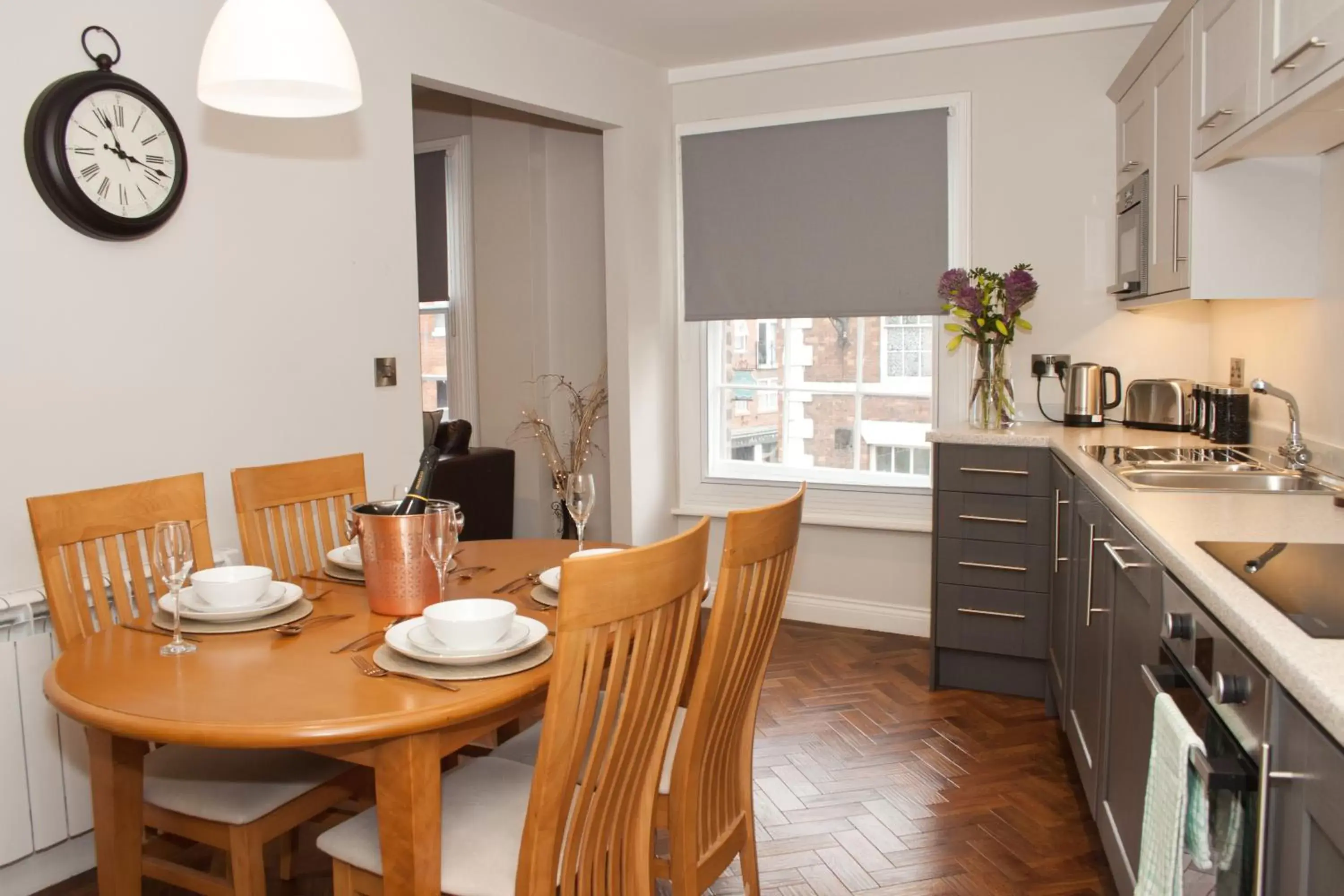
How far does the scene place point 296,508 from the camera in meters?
2.76

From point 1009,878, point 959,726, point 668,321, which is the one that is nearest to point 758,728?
point 959,726

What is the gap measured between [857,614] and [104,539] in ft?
10.9

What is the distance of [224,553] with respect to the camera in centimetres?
236

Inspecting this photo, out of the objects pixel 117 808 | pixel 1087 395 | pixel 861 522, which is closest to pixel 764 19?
pixel 1087 395

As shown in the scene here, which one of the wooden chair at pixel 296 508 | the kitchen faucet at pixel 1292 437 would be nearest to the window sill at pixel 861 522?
the kitchen faucet at pixel 1292 437

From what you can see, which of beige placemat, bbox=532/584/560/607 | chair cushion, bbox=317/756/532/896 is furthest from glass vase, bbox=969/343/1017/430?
chair cushion, bbox=317/756/532/896

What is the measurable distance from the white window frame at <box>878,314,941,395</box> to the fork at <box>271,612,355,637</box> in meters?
3.07

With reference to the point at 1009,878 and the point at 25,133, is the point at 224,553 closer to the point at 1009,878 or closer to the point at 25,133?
the point at 25,133

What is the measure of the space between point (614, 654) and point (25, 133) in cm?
205

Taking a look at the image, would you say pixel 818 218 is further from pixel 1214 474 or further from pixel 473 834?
pixel 473 834

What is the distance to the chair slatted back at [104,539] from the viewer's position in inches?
84.2

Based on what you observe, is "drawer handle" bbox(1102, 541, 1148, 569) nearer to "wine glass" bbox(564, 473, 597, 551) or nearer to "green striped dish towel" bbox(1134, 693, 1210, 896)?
"green striped dish towel" bbox(1134, 693, 1210, 896)

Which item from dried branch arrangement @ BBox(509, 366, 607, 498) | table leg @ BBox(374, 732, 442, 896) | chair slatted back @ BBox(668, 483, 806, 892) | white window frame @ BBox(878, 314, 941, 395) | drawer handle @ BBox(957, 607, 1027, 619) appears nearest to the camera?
table leg @ BBox(374, 732, 442, 896)

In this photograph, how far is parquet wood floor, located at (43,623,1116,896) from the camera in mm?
2568
